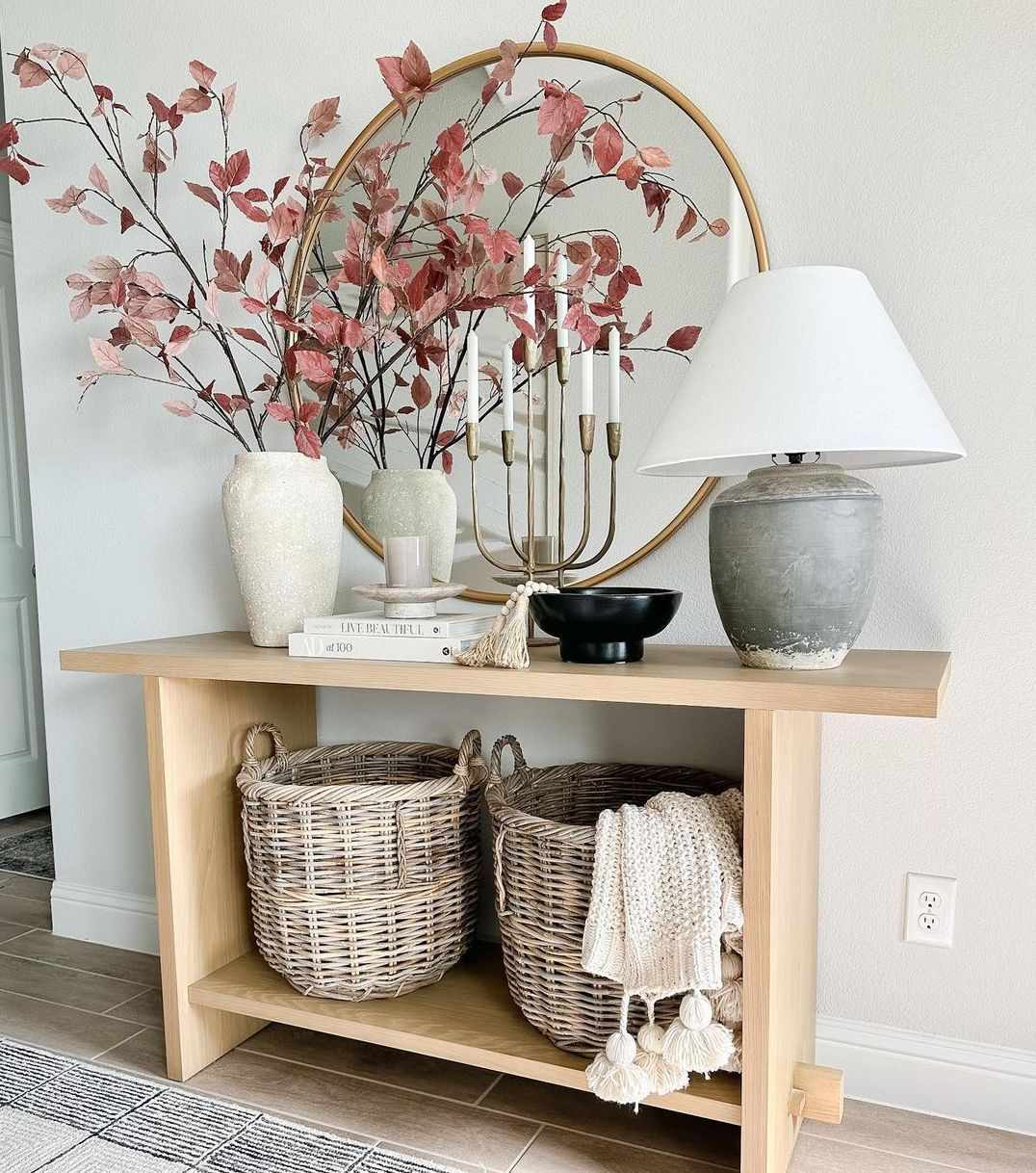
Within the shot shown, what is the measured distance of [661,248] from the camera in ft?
5.03

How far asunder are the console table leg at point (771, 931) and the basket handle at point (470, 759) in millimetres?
503

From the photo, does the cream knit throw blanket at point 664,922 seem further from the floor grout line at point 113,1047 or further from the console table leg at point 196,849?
the floor grout line at point 113,1047

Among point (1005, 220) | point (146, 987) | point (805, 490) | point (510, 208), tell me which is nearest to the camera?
point (805, 490)

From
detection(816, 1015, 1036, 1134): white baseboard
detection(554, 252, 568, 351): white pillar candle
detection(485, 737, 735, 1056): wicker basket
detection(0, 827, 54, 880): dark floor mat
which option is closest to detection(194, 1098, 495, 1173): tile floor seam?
detection(485, 737, 735, 1056): wicker basket

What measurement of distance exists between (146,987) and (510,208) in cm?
160

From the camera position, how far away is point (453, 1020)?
1425 mm

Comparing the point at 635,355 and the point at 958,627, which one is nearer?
the point at 958,627

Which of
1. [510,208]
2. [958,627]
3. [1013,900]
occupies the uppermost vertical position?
[510,208]

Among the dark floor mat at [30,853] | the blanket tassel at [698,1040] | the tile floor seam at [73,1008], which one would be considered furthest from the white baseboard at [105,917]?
the blanket tassel at [698,1040]

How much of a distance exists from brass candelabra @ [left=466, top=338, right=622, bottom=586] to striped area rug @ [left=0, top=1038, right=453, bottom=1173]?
85cm

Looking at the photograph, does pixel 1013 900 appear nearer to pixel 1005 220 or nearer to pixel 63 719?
pixel 1005 220

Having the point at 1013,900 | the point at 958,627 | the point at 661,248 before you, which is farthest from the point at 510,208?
the point at 1013,900

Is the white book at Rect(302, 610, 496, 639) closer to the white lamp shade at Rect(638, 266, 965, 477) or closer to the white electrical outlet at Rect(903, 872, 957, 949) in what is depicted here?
the white lamp shade at Rect(638, 266, 965, 477)

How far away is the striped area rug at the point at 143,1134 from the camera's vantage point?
131 centimetres
